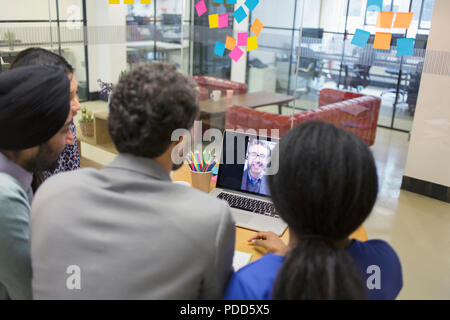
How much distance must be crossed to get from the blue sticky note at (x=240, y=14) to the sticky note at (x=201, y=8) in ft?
1.84

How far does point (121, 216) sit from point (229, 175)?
1148mm

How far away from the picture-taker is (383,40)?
342 cm

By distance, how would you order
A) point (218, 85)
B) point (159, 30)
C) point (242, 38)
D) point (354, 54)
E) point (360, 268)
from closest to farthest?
point (360, 268) < point (354, 54) < point (242, 38) < point (218, 85) < point (159, 30)

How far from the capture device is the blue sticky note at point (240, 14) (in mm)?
3929

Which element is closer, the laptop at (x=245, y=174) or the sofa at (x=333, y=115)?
the laptop at (x=245, y=174)

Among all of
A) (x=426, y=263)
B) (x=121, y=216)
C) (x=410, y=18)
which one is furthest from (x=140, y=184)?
(x=410, y=18)

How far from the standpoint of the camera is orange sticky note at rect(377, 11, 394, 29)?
341 cm

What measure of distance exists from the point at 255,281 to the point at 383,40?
300 cm

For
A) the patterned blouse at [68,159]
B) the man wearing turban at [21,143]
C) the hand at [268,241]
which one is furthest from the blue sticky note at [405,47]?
the man wearing turban at [21,143]

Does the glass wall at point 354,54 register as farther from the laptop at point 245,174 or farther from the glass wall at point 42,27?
the glass wall at point 42,27

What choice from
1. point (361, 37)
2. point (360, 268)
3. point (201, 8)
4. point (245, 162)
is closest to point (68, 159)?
point (245, 162)

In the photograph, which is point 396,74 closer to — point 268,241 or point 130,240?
point 268,241

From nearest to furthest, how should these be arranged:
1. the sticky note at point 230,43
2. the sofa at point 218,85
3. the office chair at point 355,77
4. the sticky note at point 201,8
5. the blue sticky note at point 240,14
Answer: the office chair at point 355,77, the blue sticky note at point 240,14, the sticky note at point 230,43, the sticky note at point 201,8, the sofa at point 218,85

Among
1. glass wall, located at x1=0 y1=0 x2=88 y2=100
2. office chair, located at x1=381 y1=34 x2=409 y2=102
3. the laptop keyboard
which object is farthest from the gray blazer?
glass wall, located at x1=0 y1=0 x2=88 y2=100
